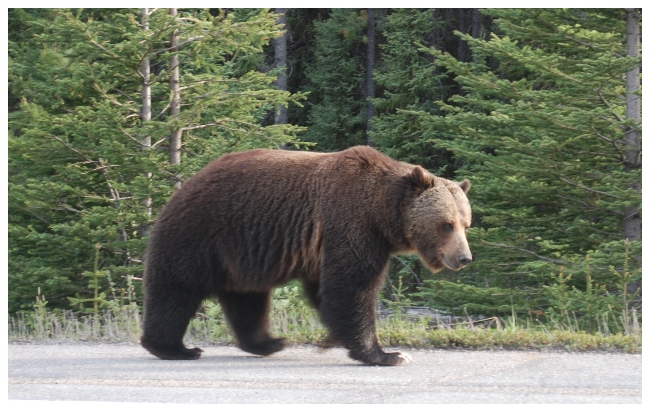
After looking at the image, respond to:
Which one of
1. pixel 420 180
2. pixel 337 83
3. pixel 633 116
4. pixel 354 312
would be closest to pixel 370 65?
pixel 337 83

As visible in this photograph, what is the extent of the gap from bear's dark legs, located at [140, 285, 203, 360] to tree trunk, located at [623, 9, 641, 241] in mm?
6869

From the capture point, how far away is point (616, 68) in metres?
10.7

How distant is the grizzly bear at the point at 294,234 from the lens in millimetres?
6191

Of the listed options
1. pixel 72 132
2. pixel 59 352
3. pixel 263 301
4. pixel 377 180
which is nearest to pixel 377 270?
pixel 377 180

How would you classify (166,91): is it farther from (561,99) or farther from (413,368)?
(413,368)

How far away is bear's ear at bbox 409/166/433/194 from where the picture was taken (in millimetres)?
6332

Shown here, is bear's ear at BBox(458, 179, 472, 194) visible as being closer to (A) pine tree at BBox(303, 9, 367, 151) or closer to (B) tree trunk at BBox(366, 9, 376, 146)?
(A) pine tree at BBox(303, 9, 367, 151)

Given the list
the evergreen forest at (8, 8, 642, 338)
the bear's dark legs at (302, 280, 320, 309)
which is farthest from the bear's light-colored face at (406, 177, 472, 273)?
the evergreen forest at (8, 8, 642, 338)

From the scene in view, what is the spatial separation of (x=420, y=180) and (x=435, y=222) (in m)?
0.32

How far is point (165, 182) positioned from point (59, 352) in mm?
4961

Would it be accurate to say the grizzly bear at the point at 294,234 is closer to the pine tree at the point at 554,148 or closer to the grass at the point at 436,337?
the grass at the point at 436,337

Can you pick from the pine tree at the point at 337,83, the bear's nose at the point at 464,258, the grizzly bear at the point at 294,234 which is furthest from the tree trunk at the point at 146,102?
the pine tree at the point at 337,83

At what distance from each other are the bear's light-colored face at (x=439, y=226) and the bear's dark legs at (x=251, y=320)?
1.32m

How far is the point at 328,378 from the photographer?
520cm
